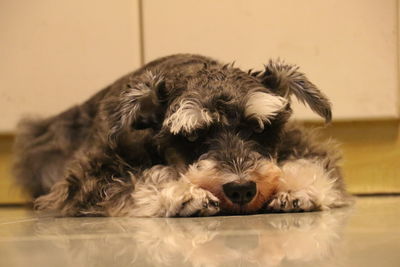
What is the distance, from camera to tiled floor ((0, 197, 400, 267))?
1.09m

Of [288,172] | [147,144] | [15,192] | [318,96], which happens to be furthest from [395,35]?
[15,192]

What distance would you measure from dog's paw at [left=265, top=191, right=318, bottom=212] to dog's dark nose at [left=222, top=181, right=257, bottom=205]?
0.41 feet

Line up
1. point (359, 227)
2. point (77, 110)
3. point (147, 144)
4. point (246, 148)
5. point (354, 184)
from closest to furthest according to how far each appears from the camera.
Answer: point (359, 227)
point (246, 148)
point (147, 144)
point (77, 110)
point (354, 184)

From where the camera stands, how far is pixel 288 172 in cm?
197

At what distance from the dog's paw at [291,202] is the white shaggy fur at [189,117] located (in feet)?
1.02

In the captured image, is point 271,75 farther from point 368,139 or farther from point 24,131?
point 24,131

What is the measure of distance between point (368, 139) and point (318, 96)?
2.82 feet

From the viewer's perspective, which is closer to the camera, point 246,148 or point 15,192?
point 246,148

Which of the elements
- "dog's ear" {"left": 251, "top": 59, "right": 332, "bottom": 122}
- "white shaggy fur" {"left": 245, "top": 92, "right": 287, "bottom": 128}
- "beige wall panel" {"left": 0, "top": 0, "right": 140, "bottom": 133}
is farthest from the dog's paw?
"beige wall panel" {"left": 0, "top": 0, "right": 140, "bottom": 133}

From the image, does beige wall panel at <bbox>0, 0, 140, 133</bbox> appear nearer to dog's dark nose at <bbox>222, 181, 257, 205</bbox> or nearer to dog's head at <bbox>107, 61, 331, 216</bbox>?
dog's head at <bbox>107, 61, 331, 216</bbox>

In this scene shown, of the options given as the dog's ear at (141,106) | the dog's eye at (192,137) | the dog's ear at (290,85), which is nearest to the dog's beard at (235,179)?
the dog's eye at (192,137)

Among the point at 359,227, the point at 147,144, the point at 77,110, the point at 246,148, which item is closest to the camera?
the point at 359,227

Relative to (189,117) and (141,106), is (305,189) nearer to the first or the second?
(189,117)

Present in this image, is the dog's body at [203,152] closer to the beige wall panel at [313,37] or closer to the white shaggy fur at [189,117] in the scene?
the white shaggy fur at [189,117]
